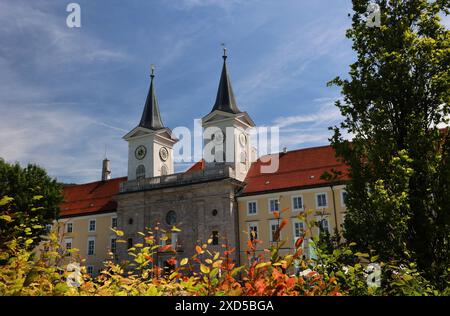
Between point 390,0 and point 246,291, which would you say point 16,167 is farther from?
point 246,291

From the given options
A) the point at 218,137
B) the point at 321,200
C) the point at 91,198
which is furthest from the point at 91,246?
the point at 321,200

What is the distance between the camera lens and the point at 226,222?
39.4 meters

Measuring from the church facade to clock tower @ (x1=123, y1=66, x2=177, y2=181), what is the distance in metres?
0.13

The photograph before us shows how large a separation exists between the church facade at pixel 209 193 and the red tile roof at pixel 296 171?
102 mm

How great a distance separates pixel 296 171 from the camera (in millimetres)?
41375

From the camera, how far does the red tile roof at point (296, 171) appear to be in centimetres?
3938

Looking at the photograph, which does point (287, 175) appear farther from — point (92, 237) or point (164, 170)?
point (92, 237)

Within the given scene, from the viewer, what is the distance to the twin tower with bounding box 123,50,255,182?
145 feet

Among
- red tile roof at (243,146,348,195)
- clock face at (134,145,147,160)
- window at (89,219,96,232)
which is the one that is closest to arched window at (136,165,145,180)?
clock face at (134,145,147,160)

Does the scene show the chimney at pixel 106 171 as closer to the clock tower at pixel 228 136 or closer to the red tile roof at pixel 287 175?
the red tile roof at pixel 287 175

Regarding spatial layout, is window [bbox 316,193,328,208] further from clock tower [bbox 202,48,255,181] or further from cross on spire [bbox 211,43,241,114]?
cross on spire [bbox 211,43,241,114]

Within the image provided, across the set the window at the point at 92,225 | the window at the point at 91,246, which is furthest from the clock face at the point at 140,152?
the window at the point at 91,246

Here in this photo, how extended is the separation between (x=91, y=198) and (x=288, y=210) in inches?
1129

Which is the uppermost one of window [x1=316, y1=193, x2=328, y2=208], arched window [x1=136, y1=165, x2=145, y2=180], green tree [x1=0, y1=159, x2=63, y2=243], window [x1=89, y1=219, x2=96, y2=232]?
arched window [x1=136, y1=165, x2=145, y2=180]
